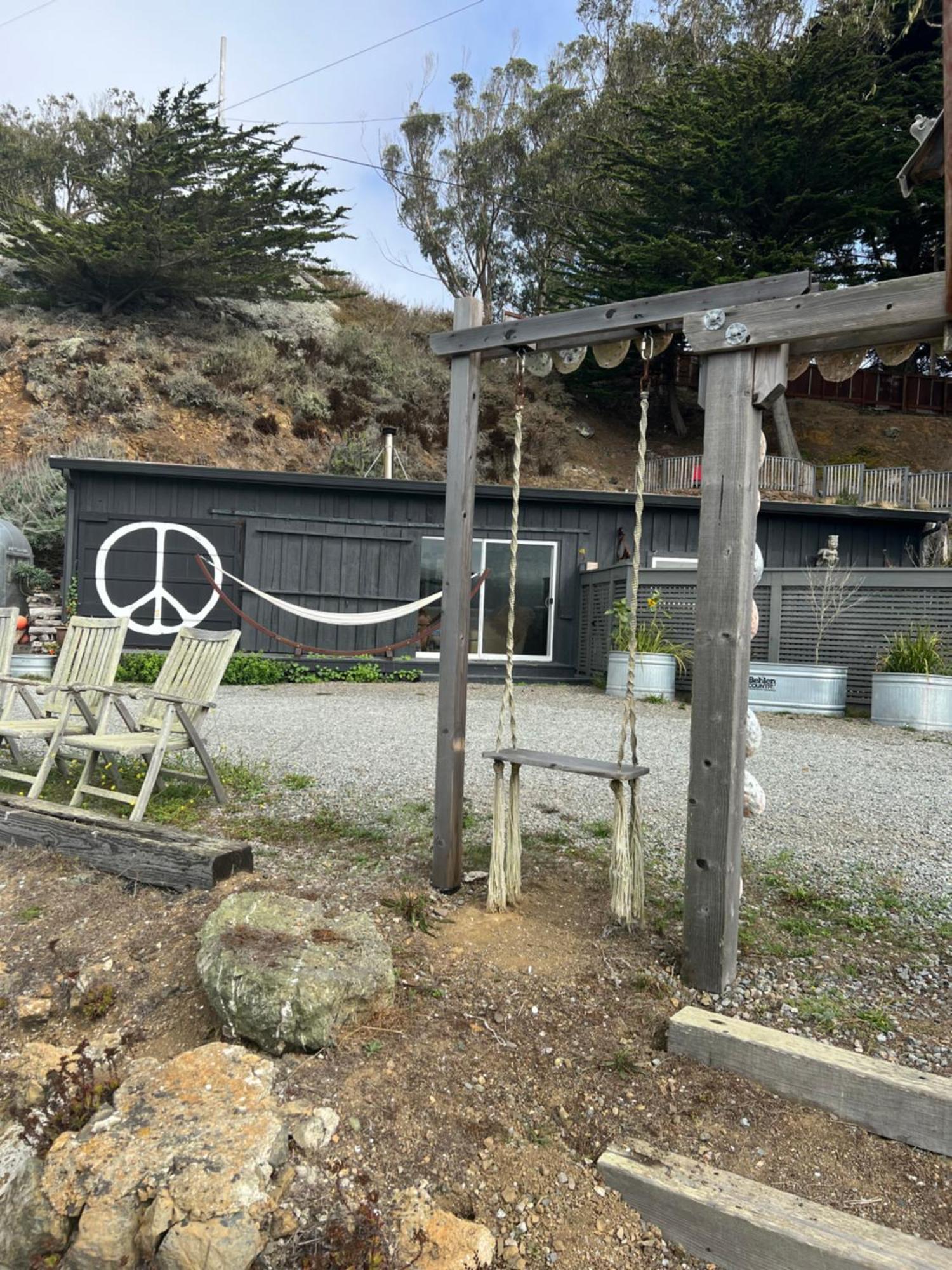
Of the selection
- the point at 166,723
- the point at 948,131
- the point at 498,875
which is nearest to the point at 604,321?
the point at 948,131

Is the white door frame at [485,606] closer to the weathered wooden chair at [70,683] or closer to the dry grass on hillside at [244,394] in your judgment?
the weathered wooden chair at [70,683]

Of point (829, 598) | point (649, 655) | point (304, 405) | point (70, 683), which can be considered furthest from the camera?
point (304, 405)

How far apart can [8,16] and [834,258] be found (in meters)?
17.0

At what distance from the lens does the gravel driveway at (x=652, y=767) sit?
405 cm

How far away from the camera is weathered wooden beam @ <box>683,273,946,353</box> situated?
2189 mm

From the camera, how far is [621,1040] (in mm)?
2275

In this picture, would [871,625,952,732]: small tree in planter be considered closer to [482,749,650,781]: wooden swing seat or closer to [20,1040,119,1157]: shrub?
[482,749,650,781]: wooden swing seat

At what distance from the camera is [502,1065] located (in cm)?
214

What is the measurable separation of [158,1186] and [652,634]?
8.33 meters

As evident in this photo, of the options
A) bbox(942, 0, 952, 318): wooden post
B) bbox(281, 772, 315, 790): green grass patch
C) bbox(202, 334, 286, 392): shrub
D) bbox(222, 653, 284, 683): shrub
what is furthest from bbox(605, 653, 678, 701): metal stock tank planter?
bbox(202, 334, 286, 392): shrub

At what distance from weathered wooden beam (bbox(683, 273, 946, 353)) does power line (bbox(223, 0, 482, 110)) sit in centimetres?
1464

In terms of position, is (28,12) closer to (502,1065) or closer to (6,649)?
(6,649)

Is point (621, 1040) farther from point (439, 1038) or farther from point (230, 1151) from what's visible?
point (230, 1151)

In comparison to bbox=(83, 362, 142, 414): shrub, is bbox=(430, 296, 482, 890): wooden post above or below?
below
